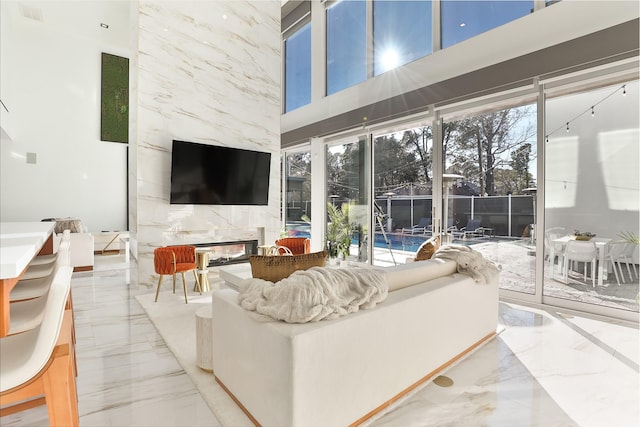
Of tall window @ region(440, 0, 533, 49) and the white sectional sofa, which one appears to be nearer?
the white sectional sofa

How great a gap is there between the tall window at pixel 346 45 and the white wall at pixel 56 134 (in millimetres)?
4589

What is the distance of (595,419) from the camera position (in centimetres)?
187

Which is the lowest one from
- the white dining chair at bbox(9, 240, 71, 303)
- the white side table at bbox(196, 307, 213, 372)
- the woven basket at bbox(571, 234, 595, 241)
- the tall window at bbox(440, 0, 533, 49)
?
the white side table at bbox(196, 307, 213, 372)

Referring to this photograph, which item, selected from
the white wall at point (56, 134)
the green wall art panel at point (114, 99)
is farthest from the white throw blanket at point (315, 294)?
the green wall art panel at point (114, 99)

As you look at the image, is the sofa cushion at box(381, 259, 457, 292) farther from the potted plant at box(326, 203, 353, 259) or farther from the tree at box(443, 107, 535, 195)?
the potted plant at box(326, 203, 353, 259)

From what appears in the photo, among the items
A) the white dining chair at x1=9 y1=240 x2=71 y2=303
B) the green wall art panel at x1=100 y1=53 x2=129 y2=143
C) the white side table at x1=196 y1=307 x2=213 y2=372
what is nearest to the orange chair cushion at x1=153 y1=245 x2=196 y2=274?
the white dining chair at x1=9 y1=240 x2=71 y2=303

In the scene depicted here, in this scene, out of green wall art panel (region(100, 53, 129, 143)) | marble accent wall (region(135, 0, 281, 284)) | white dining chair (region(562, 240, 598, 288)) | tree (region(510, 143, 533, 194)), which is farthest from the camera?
green wall art panel (region(100, 53, 129, 143))

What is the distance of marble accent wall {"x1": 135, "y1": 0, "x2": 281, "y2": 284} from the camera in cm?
462

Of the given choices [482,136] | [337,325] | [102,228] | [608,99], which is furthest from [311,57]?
[337,325]

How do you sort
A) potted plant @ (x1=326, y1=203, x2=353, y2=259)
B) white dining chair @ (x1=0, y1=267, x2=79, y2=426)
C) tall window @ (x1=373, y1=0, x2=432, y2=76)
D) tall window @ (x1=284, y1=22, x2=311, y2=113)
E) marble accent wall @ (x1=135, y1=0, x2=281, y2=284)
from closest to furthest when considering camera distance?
white dining chair @ (x1=0, y1=267, x2=79, y2=426), marble accent wall @ (x1=135, y1=0, x2=281, y2=284), tall window @ (x1=373, y1=0, x2=432, y2=76), potted plant @ (x1=326, y1=203, x2=353, y2=259), tall window @ (x1=284, y1=22, x2=311, y2=113)

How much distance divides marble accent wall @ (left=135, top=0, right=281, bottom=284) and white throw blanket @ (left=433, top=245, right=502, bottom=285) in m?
3.56

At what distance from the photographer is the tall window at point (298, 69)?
7746 millimetres

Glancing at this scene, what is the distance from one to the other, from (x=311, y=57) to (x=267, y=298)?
6987 millimetres

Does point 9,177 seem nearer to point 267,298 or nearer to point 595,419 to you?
point 267,298
